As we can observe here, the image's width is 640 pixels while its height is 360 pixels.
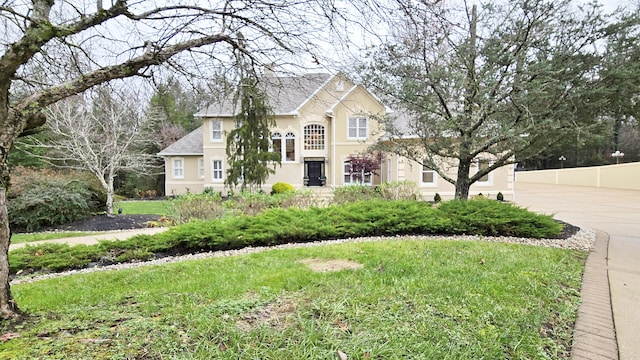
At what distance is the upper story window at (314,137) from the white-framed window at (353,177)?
2142 mm

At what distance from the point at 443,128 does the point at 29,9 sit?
24.3 ft

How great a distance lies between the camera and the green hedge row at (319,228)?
6207mm

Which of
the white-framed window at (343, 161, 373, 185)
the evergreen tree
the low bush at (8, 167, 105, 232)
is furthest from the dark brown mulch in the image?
the white-framed window at (343, 161, 373, 185)

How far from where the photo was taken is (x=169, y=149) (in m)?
23.1

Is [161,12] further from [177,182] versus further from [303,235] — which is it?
[177,182]

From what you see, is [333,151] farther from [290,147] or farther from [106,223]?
[106,223]

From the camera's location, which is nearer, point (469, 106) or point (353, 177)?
point (469, 106)

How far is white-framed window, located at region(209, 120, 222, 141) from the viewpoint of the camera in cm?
2156

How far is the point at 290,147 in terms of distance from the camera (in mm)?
21328

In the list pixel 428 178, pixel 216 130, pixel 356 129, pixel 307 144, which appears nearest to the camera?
pixel 428 178

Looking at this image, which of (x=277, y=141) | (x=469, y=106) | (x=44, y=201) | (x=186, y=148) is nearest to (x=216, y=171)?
(x=186, y=148)

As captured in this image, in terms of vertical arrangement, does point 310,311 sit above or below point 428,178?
below

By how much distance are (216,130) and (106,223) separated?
37.7 feet

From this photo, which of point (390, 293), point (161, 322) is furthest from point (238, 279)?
point (390, 293)
